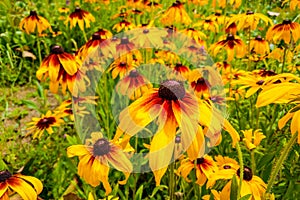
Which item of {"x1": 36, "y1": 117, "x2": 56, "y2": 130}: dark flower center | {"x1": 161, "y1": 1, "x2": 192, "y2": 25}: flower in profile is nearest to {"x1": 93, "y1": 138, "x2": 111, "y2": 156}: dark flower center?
{"x1": 36, "y1": 117, "x2": 56, "y2": 130}: dark flower center

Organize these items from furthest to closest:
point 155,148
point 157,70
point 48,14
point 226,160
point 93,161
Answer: point 48,14 < point 157,70 < point 226,160 < point 93,161 < point 155,148

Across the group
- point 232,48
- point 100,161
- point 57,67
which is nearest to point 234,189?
Result: point 100,161

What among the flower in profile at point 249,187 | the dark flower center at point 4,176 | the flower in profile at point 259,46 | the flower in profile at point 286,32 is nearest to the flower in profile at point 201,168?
the flower in profile at point 249,187

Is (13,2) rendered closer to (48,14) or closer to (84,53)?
(48,14)

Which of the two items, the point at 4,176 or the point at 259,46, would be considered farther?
the point at 259,46

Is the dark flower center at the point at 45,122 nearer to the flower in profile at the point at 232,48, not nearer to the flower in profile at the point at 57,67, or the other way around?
the flower in profile at the point at 57,67

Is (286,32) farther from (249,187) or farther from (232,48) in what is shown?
(249,187)

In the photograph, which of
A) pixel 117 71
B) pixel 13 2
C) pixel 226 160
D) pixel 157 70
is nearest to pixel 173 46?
pixel 157 70
